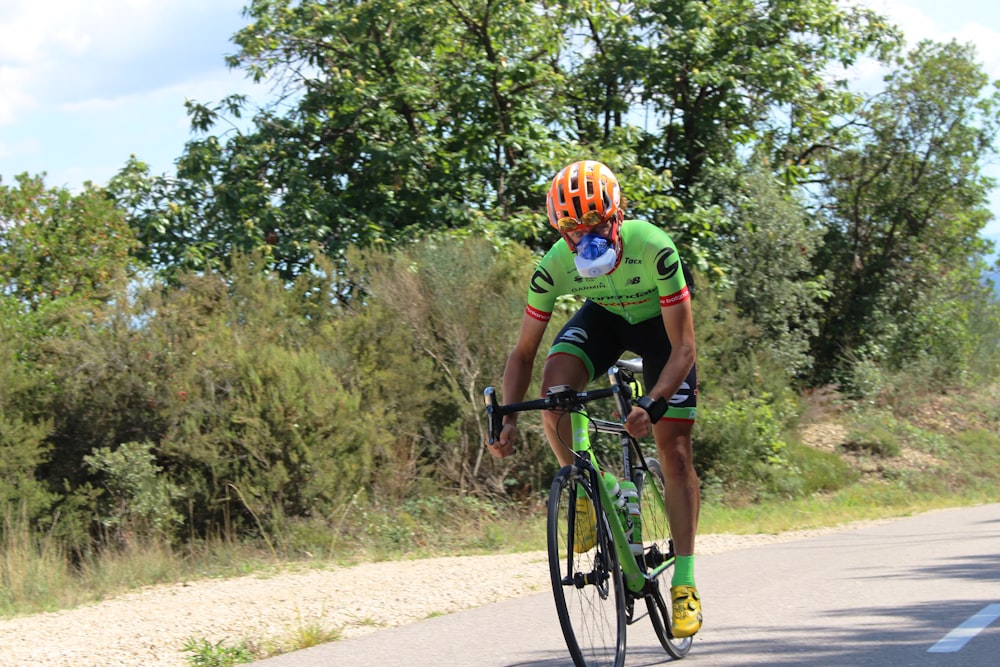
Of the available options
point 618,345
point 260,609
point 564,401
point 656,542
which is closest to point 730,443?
point 260,609

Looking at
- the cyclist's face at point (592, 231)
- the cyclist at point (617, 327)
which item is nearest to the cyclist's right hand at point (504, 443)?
the cyclist at point (617, 327)

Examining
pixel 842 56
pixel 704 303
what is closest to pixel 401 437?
pixel 704 303

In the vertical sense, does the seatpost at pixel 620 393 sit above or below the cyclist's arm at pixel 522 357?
below

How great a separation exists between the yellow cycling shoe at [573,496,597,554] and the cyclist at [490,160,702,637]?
1cm

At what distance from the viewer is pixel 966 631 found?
5.88m

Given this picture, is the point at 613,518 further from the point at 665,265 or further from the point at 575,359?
the point at 665,265

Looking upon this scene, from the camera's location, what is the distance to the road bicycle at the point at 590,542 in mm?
4559

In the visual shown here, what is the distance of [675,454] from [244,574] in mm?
5142

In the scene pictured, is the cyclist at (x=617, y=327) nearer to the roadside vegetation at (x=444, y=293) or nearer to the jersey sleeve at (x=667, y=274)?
the jersey sleeve at (x=667, y=274)

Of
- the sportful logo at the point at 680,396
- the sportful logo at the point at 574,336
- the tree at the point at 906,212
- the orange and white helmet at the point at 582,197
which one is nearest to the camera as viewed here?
the orange and white helmet at the point at 582,197

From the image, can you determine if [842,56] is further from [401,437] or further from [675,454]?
[675,454]

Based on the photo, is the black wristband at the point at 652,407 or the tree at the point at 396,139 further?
the tree at the point at 396,139

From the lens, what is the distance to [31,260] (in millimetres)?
14422

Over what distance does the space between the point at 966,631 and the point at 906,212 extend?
2080cm
